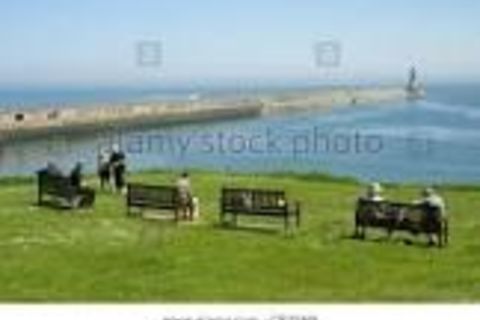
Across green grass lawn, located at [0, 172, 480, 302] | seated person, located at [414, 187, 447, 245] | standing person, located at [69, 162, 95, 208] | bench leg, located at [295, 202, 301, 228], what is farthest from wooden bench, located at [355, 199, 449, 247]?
standing person, located at [69, 162, 95, 208]

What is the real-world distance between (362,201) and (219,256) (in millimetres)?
3131

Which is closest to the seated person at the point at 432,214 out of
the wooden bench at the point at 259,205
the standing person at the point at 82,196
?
the wooden bench at the point at 259,205

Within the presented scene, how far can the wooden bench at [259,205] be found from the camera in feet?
62.0

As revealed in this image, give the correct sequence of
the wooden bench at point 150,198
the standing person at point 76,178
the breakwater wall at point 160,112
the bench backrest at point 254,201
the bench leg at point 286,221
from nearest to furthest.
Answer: the bench leg at point 286,221, the bench backrest at point 254,201, the wooden bench at point 150,198, the standing person at point 76,178, the breakwater wall at point 160,112

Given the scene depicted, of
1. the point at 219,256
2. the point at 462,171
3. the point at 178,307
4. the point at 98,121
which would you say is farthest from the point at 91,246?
the point at 98,121

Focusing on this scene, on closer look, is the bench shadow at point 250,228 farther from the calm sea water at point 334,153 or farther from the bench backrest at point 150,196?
the calm sea water at point 334,153

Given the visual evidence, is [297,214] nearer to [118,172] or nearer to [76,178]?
[76,178]

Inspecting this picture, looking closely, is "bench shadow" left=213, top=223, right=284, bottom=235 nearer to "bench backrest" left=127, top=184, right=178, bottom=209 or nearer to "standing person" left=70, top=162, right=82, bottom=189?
"bench backrest" left=127, top=184, right=178, bottom=209

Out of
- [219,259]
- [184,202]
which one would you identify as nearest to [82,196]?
[184,202]

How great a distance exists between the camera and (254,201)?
63.2 feet

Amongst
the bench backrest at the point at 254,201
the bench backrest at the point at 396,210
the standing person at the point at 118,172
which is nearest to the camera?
the bench backrest at the point at 396,210

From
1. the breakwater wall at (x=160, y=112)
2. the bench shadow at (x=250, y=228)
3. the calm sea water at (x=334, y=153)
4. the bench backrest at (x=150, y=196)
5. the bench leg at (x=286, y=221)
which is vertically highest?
the bench backrest at (x=150, y=196)

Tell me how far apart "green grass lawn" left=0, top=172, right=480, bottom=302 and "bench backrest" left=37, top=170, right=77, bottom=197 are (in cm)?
41

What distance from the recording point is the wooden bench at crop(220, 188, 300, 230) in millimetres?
18906
